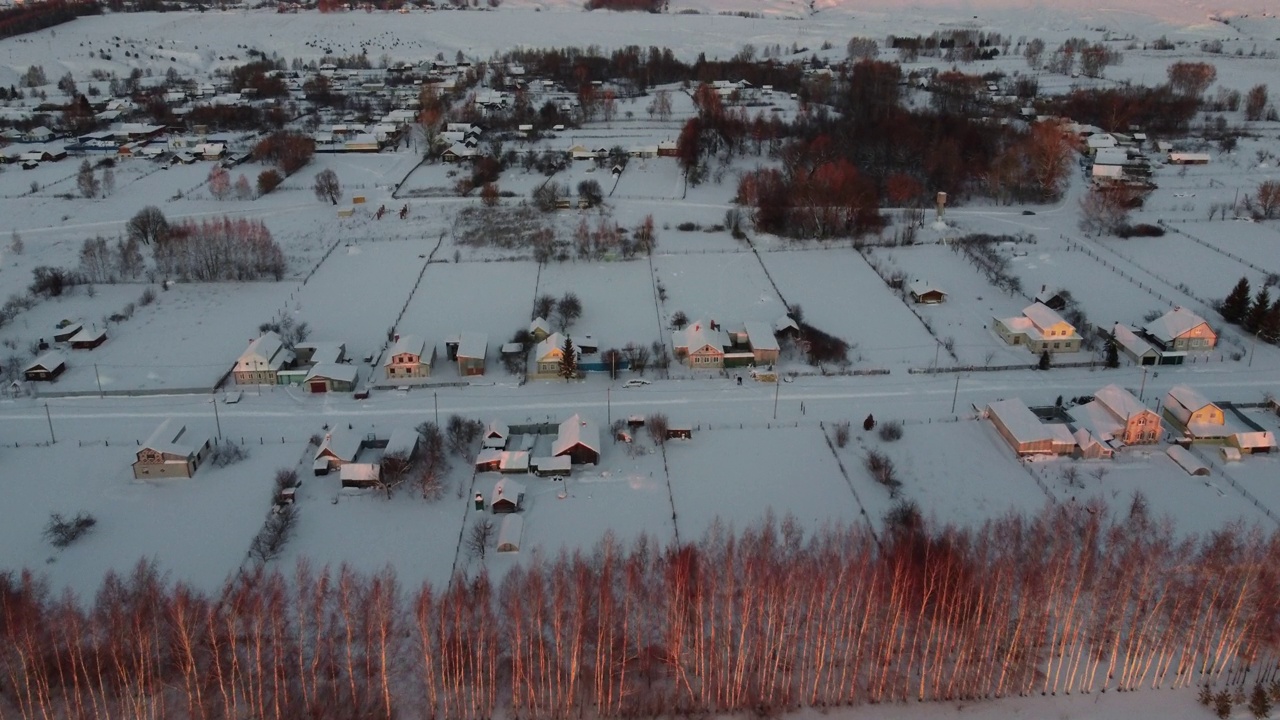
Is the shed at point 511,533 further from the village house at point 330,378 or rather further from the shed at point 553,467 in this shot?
the village house at point 330,378

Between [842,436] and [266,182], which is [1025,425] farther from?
[266,182]

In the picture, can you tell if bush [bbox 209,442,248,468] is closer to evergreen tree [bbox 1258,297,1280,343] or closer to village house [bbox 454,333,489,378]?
village house [bbox 454,333,489,378]

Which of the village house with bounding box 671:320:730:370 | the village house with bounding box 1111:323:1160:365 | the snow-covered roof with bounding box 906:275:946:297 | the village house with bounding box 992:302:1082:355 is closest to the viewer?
the village house with bounding box 671:320:730:370

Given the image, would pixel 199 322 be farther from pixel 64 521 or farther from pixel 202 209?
pixel 202 209

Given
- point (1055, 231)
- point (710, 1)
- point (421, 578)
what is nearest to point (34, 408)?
point (421, 578)

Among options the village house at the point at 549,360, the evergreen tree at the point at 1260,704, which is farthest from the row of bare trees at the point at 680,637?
the village house at the point at 549,360

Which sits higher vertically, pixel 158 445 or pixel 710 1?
pixel 710 1

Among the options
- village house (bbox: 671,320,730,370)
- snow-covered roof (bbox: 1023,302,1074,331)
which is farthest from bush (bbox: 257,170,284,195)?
snow-covered roof (bbox: 1023,302,1074,331)
